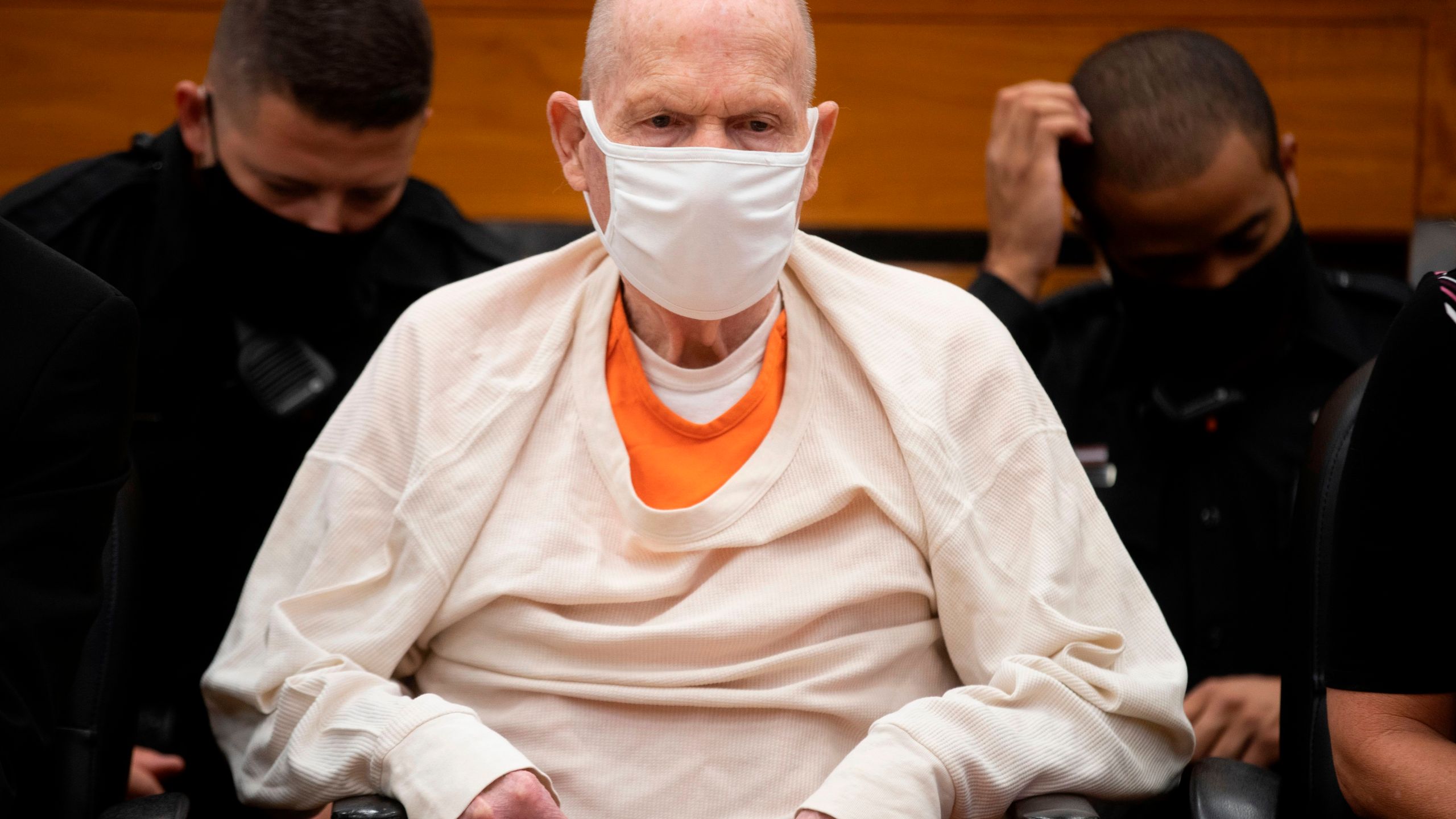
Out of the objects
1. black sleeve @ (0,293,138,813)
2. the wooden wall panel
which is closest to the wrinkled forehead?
black sleeve @ (0,293,138,813)

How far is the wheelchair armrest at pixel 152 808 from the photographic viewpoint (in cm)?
162

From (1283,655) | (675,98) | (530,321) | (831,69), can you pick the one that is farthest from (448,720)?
(831,69)

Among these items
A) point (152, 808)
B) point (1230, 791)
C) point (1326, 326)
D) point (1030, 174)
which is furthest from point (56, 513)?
point (1326, 326)

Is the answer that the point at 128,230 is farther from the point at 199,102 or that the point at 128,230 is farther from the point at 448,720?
the point at 448,720

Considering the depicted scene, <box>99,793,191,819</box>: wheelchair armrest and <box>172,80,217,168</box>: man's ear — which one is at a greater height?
<box>172,80,217,168</box>: man's ear

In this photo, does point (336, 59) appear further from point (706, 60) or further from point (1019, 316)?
point (1019, 316)

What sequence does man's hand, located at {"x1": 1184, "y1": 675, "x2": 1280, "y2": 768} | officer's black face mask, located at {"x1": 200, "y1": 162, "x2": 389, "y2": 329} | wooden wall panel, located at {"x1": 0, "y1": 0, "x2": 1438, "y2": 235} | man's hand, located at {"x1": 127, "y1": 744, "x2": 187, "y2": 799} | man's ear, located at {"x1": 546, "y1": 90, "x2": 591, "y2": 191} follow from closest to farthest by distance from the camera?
1. man's ear, located at {"x1": 546, "y1": 90, "x2": 591, "y2": 191}
2. man's hand, located at {"x1": 127, "y1": 744, "x2": 187, "y2": 799}
3. man's hand, located at {"x1": 1184, "y1": 675, "x2": 1280, "y2": 768}
4. officer's black face mask, located at {"x1": 200, "y1": 162, "x2": 389, "y2": 329}
5. wooden wall panel, located at {"x1": 0, "y1": 0, "x2": 1438, "y2": 235}

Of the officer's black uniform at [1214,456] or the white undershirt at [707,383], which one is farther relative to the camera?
the officer's black uniform at [1214,456]

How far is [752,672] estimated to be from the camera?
176 centimetres

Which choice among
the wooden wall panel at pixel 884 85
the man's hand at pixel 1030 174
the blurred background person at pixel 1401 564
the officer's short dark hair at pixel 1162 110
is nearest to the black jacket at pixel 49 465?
the blurred background person at pixel 1401 564

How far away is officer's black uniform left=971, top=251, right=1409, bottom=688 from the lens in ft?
8.21

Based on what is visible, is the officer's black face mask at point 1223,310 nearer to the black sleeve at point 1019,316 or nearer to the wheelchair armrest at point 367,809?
the black sleeve at point 1019,316

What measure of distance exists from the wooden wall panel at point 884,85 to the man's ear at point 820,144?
1439 mm

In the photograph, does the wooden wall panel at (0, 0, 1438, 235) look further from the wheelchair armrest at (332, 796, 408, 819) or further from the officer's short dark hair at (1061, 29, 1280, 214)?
the wheelchair armrest at (332, 796, 408, 819)
